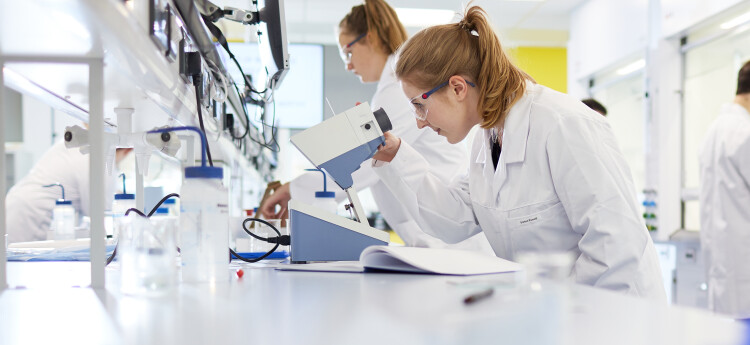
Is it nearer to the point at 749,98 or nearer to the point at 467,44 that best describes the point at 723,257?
the point at 749,98

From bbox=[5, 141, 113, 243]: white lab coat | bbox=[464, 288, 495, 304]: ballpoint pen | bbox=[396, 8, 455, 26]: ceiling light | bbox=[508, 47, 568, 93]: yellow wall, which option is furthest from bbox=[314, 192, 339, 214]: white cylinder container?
bbox=[508, 47, 568, 93]: yellow wall

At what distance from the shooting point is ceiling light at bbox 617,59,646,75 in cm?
522

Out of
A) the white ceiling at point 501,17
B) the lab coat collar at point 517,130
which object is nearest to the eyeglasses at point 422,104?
the lab coat collar at point 517,130

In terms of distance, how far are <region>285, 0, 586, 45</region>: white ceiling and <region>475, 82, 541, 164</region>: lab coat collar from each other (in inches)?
141

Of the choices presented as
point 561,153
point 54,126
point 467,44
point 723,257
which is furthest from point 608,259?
point 54,126

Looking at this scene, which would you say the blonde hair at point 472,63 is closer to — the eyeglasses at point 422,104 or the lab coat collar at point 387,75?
the eyeglasses at point 422,104

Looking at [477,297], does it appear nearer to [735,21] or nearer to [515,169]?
[515,169]

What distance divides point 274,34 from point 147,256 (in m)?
1.05

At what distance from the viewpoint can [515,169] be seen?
1.50m

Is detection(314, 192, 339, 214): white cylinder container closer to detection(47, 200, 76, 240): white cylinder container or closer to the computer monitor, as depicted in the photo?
the computer monitor

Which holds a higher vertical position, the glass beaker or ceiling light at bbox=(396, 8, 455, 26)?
ceiling light at bbox=(396, 8, 455, 26)

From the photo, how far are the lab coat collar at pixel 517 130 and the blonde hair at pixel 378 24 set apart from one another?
95 centimetres

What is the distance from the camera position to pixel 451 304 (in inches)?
29.7

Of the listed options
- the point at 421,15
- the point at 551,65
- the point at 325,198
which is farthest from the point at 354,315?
the point at 551,65
